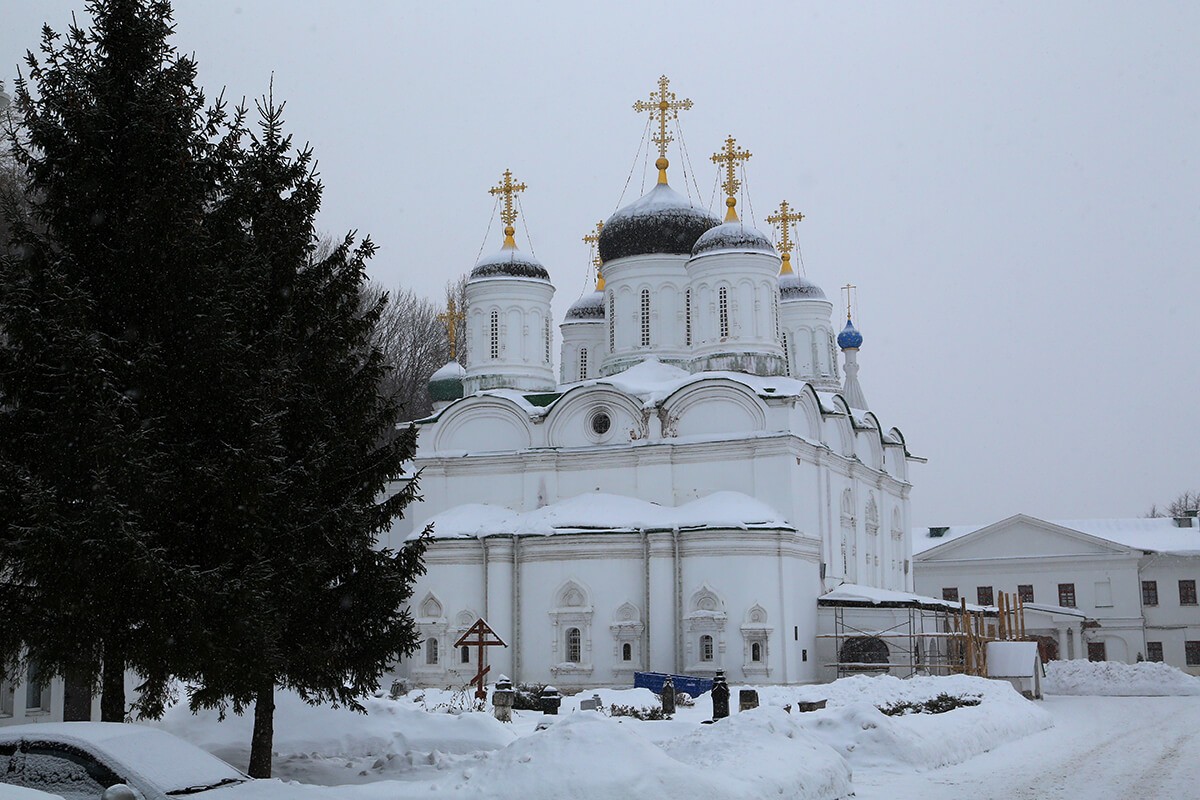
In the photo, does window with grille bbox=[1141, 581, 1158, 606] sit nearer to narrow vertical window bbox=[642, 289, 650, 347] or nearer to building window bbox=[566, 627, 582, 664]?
narrow vertical window bbox=[642, 289, 650, 347]

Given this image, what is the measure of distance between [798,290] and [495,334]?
11443 mm

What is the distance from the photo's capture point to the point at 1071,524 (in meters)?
50.9

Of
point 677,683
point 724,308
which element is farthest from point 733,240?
point 677,683

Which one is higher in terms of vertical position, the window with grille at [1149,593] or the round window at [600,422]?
the round window at [600,422]

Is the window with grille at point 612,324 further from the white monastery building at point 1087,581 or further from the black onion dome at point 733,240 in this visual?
the white monastery building at point 1087,581

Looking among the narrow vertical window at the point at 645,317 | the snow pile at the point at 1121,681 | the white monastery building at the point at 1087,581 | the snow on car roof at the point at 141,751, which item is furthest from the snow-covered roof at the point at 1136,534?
the snow on car roof at the point at 141,751

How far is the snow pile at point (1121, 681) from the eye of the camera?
3388cm

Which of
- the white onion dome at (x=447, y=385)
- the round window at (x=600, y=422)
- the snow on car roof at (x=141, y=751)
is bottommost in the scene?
the snow on car roof at (x=141, y=751)

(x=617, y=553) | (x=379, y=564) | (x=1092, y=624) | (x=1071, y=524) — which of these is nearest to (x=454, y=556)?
(x=617, y=553)

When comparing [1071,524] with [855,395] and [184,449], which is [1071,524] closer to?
[855,395]

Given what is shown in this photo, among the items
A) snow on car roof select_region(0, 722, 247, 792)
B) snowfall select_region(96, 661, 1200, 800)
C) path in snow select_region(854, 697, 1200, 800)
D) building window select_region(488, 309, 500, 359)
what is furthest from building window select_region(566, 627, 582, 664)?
snow on car roof select_region(0, 722, 247, 792)

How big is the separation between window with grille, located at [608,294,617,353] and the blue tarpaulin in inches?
390

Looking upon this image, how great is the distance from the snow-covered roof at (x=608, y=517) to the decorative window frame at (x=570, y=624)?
136cm

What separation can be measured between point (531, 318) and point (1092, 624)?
924 inches
